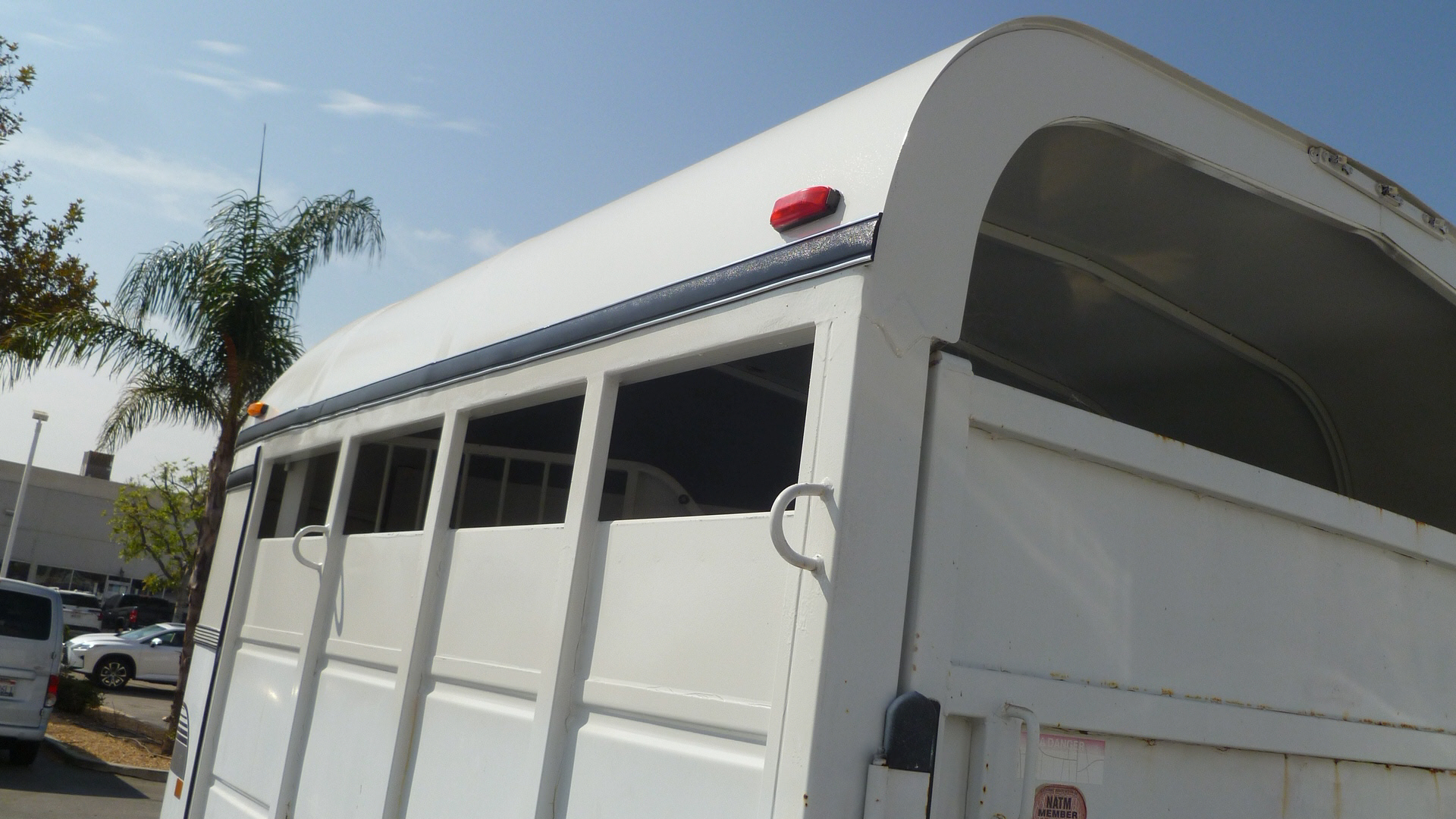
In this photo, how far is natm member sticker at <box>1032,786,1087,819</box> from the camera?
1.98 meters

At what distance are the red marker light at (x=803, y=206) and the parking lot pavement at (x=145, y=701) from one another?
14053mm

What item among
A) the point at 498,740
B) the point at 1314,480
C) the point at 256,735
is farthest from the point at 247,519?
the point at 1314,480

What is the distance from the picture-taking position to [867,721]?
1767 millimetres

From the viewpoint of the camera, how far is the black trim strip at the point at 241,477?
15.5 feet

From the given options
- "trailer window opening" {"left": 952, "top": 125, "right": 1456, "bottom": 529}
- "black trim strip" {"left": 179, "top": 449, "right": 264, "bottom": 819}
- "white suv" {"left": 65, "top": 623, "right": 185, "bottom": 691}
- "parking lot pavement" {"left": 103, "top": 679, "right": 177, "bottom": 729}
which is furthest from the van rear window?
"trailer window opening" {"left": 952, "top": 125, "right": 1456, "bottom": 529}

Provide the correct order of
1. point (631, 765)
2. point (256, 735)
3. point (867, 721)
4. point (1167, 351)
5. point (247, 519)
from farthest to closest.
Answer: point (247, 519), point (256, 735), point (1167, 351), point (631, 765), point (867, 721)

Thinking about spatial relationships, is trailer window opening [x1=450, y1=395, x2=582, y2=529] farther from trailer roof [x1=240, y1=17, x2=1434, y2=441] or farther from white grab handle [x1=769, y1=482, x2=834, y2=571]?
white grab handle [x1=769, y1=482, x2=834, y2=571]

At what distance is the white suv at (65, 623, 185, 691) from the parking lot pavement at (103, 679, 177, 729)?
31 cm

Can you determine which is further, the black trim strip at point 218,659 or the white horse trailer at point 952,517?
the black trim strip at point 218,659

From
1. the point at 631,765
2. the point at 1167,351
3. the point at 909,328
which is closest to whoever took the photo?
the point at 909,328

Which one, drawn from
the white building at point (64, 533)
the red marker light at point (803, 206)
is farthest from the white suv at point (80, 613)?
the red marker light at point (803, 206)

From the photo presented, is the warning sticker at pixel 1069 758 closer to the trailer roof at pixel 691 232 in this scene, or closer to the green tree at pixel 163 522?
the trailer roof at pixel 691 232

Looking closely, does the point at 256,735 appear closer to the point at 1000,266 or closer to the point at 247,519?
the point at 247,519

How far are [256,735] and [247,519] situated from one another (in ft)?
3.31
